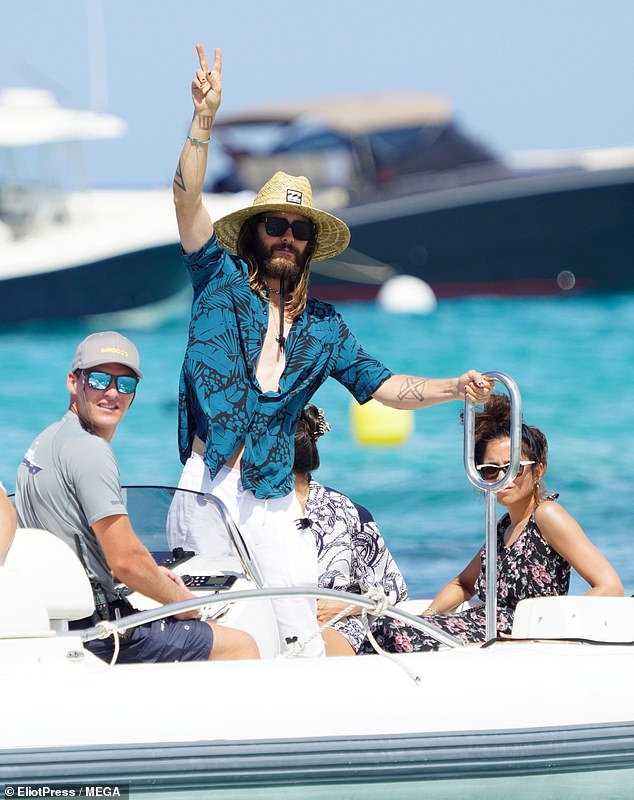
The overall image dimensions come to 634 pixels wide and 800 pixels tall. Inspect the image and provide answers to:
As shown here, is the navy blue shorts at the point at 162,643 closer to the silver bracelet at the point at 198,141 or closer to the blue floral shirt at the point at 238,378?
the blue floral shirt at the point at 238,378

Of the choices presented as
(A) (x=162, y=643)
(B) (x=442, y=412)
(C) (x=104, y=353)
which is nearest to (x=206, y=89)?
(C) (x=104, y=353)

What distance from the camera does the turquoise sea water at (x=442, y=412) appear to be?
382 inches

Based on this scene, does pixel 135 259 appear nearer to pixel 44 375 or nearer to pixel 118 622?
pixel 44 375

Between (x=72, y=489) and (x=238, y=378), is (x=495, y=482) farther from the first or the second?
(x=72, y=489)

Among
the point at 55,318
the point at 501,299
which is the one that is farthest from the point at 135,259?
the point at 501,299

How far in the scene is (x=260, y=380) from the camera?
3385 millimetres

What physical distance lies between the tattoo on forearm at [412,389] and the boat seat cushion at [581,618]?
2.00ft

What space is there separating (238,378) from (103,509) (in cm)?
57

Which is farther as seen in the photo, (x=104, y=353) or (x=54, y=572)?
(x=104, y=353)

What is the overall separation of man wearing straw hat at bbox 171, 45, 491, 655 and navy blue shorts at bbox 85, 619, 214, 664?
1.10 ft


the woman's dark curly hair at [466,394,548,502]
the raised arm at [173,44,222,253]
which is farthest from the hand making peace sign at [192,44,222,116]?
the woman's dark curly hair at [466,394,548,502]

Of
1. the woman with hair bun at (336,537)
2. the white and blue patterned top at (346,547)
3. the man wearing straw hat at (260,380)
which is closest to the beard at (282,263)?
the man wearing straw hat at (260,380)

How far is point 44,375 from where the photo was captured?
20.5 m

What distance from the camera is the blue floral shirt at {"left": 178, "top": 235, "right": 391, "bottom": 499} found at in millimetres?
3338
